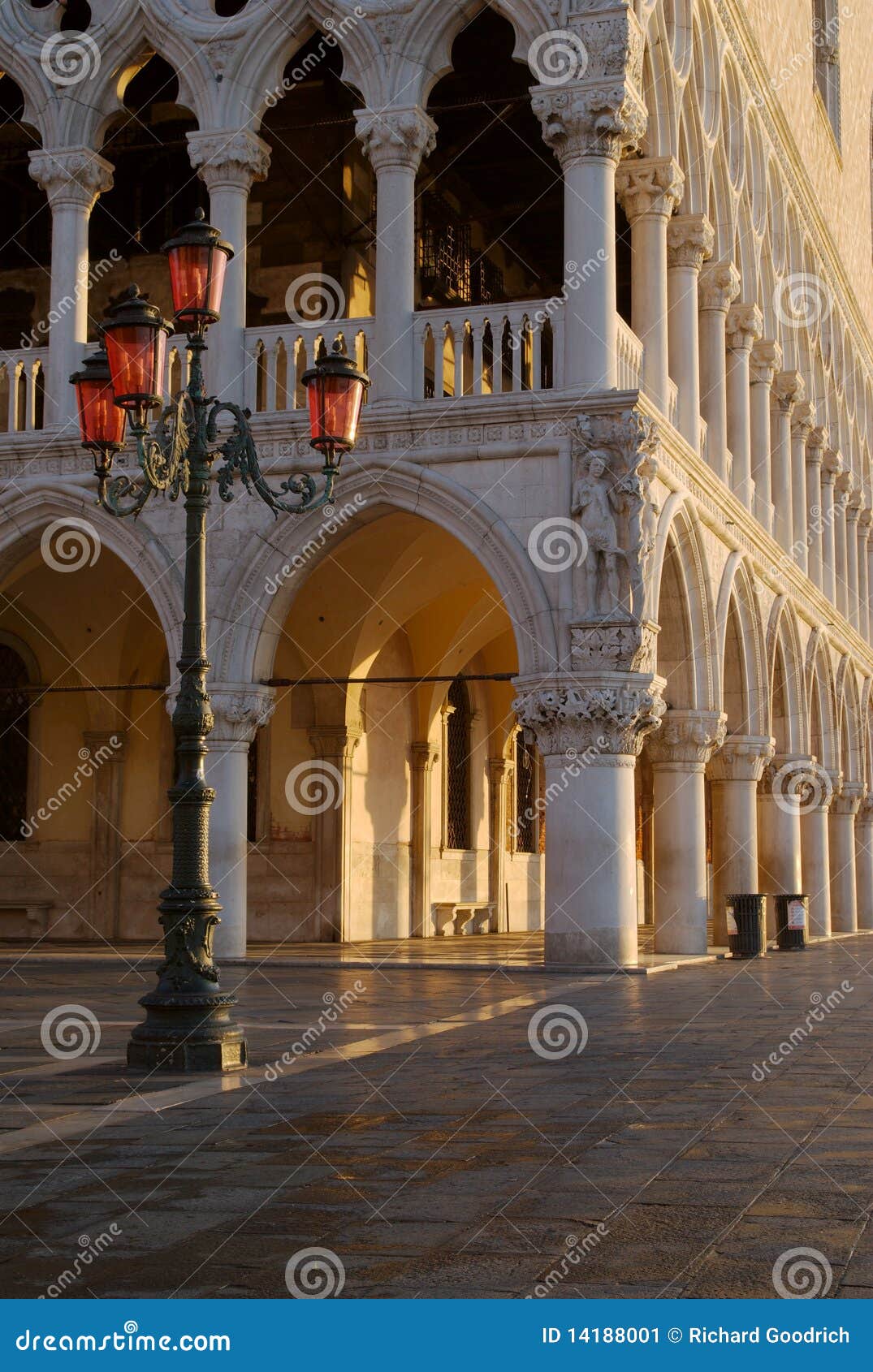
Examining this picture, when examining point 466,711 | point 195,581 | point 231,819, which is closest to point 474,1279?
point 195,581

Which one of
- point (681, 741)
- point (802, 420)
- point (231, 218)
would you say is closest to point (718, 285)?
point (681, 741)

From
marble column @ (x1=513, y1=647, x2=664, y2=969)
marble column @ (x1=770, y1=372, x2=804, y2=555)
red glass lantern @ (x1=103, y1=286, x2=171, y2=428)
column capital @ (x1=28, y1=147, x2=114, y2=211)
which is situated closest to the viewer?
red glass lantern @ (x1=103, y1=286, x2=171, y2=428)

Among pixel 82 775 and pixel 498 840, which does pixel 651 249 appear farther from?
pixel 498 840

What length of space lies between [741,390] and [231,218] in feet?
27.4

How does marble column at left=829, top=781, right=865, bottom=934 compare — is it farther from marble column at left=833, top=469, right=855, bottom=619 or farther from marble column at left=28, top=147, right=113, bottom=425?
marble column at left=28, top=147, right=113, bottom=425

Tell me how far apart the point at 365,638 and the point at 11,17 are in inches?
319

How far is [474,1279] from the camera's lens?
4.17 m

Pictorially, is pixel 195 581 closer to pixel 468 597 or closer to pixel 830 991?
pixel 830 991

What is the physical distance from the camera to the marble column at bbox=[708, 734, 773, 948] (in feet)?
68.8

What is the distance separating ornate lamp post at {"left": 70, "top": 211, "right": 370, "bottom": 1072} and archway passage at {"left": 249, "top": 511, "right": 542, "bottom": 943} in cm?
859

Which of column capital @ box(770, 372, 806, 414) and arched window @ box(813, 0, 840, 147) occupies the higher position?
arched window @ box(813, 0, 840, 147)

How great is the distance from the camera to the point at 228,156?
17844 mm

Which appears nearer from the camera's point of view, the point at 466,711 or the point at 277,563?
the point at 277,563

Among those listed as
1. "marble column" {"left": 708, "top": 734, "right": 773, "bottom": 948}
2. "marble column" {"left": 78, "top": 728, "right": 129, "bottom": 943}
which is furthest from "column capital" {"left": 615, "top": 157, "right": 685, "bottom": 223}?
"marble column" {"left": 78, "top": 728, "right": 129, "bottom": 943}
